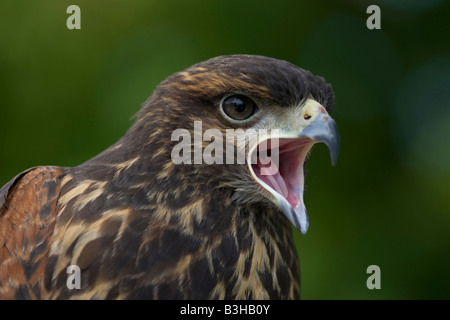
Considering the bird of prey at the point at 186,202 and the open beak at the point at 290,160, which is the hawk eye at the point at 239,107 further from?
the open beak at the point at 290,160

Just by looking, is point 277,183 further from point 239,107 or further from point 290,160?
point 239,107


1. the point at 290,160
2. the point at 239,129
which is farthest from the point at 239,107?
the point at 290,160

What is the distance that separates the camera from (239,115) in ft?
8.87

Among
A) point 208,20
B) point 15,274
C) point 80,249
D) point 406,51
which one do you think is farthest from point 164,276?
point 406,51

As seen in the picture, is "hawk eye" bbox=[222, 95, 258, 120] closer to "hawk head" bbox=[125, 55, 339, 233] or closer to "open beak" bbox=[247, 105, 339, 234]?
"hawk head" bbox=[125, 55, 339, 233]

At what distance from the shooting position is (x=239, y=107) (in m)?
2.70

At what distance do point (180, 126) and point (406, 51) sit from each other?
2.94 meters

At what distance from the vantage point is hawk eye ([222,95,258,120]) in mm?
2697

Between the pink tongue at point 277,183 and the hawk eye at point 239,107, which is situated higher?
the hawk eye at point 239,107

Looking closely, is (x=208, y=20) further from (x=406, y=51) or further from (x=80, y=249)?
(x=80, y=249)

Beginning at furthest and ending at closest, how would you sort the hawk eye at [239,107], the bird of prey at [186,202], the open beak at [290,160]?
the hawk eye at [239,107] < the open beak at [290,160] < the bird of prey at [186,202]

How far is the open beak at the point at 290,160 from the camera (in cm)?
256

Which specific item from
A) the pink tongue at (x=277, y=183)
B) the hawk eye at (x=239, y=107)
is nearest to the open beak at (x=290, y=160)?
the pink tongue at (x=277, y=183)

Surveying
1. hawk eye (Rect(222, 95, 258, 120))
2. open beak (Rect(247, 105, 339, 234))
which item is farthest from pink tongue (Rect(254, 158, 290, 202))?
hawk eye (Rect(222, 95, 258, 120))
